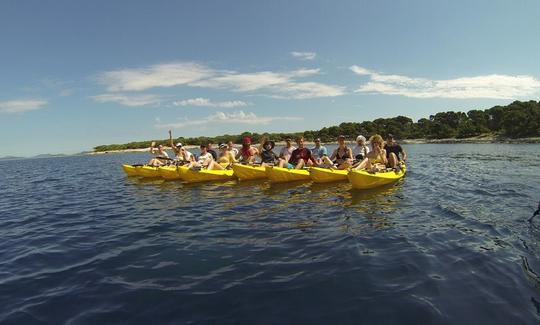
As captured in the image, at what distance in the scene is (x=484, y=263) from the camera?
5.71m

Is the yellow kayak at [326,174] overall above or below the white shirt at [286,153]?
below

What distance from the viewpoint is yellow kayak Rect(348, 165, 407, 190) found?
12.4 m

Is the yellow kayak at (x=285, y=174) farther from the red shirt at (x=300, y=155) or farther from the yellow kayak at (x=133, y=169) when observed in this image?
the yellow kayak at (x=133, y=169)

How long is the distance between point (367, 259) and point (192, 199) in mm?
7933

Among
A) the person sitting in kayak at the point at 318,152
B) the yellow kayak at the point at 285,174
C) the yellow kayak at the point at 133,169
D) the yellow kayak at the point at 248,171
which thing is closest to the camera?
the yellow kayak at the point at 285,174

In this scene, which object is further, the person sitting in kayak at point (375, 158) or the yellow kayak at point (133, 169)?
the yellow kayak at point (133, 169)

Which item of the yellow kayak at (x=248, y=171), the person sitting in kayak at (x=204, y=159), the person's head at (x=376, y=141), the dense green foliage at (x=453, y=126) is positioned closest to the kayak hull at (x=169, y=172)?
the person sitting in kayak at (x=204, y=159)

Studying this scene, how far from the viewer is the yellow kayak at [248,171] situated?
15906mm

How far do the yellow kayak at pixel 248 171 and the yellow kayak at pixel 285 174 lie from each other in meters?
0.88

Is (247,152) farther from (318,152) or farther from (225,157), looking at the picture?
(318,152)

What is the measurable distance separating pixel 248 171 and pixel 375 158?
5623 millimetres

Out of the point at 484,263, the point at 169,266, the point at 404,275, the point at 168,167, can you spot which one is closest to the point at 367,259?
the point at 404,275

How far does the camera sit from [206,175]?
16.4 meters

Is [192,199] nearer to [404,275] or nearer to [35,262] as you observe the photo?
[35,262]
